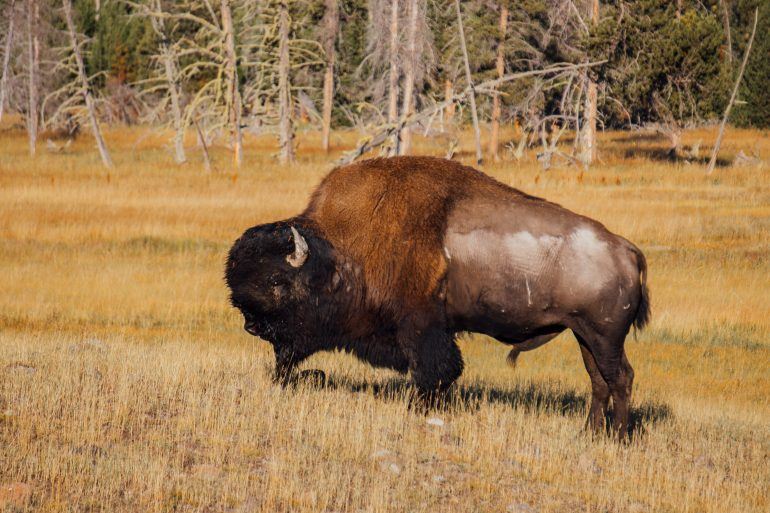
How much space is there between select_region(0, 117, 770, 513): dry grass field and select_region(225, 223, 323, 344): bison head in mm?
694

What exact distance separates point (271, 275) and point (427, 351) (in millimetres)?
1345

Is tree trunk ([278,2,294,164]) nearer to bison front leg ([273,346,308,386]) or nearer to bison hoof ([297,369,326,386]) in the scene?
bison hoof ([297,369,326,386])

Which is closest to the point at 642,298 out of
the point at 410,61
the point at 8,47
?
the point at 410,61

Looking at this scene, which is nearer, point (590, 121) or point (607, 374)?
point (607, 374)

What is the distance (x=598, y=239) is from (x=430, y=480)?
2.48 metres

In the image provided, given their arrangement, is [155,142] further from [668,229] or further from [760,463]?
[760,463]

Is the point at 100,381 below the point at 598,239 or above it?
below

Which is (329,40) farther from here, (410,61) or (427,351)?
(427,351)

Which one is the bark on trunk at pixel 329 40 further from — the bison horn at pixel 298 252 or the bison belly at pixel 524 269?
the bison horn at pixel 298 252

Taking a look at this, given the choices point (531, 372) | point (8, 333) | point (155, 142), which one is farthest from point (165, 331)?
point (155, 142)

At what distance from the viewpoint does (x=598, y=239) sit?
794 cm

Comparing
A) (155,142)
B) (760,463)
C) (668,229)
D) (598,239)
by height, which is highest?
(598,239)

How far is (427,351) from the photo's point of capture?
313 inches

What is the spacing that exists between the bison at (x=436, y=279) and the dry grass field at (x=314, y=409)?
53 cm
